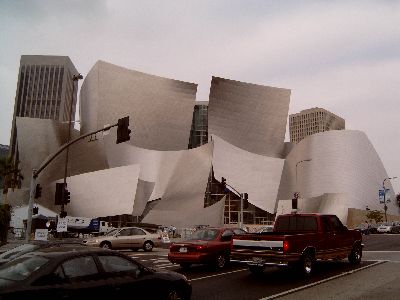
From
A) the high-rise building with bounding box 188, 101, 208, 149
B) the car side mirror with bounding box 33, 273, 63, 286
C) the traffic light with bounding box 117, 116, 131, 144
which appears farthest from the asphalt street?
the high-rise building with bounding box 188, 101, 208, 149

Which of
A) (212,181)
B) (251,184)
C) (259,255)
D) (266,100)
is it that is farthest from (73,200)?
(259,255)

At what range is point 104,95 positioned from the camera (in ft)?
226

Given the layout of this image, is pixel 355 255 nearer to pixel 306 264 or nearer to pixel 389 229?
pixel 306 264

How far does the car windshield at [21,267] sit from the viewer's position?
18.9 feet

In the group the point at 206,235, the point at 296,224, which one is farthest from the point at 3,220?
the point at 296,224

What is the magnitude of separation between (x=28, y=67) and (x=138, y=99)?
109 m

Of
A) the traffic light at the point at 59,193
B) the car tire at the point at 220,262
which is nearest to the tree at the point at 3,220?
the traffic light at the point at 59,193

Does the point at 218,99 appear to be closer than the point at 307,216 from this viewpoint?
No

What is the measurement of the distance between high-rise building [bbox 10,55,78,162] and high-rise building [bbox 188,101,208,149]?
91.6 metres

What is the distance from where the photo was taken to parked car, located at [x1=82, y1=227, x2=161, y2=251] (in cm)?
2255

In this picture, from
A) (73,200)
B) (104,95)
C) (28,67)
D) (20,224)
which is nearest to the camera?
(20,224)

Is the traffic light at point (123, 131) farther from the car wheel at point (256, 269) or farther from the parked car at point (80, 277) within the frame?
the parked car at point (80, 277)

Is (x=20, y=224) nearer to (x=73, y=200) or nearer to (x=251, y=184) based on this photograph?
(x=73, y=200)

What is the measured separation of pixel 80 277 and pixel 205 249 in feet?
27.0
